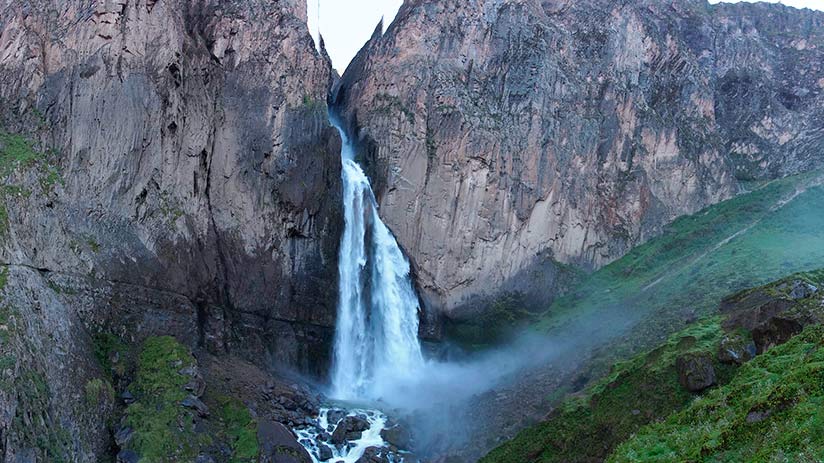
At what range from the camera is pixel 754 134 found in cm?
7262

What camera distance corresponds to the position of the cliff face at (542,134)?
174 feet

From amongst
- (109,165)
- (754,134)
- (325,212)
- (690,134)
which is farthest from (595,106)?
(109,165)

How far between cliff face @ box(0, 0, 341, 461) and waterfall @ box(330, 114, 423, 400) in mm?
1292

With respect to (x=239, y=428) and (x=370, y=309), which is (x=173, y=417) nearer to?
(x=239, y=428)

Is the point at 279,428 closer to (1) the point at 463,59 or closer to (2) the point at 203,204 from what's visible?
(2) the point at 203,204

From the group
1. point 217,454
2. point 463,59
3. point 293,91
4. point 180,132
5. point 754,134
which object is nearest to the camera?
point 217,454

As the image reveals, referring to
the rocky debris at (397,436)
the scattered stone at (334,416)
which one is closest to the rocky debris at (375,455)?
the rocky debris at (397,436)

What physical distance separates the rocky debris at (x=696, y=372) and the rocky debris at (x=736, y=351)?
536 millimetres

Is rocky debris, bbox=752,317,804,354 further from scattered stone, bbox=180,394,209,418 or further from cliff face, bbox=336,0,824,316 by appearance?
cliff face, bbox=336,0,824,316

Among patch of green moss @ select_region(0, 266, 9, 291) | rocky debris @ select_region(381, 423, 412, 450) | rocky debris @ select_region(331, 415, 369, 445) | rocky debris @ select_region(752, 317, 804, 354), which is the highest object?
patch of green moss @ select_region(0, 266, 9, 291)

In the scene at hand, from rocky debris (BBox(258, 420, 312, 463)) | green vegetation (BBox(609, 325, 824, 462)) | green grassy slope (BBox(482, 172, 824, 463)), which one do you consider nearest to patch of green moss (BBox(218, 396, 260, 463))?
rocky debris (BBox(258, 420, 312, 463))

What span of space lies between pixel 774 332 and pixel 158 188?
30.1m

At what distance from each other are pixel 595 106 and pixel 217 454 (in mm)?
42840

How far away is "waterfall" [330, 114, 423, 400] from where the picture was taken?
4622 centimetres
